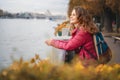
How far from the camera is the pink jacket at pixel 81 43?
Result: 5.70m

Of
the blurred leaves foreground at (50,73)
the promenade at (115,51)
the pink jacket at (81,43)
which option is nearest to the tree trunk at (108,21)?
the promenade at (115,51)

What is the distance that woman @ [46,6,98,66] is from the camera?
571cm

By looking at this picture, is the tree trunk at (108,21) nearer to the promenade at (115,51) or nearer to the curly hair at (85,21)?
the promenade at (115,51)

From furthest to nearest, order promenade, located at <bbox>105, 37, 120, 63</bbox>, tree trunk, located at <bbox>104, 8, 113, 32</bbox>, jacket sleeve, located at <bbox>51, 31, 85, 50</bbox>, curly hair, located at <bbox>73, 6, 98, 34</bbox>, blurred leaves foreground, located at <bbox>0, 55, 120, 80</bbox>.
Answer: tree trunk, located at <bbox>104, 8, 113, 32</bbox>
promenade, located at <bbox>105, 37, 120, 63</bbox>
curly hair, located at <bbox>73, 6, 98, 34</bbox>
jacket sleeve, located at <bbox>51, 31, 85, 50</bbox>
blurred leaves foreground, located at <bbox>0, 55, 120, 80</bbox>

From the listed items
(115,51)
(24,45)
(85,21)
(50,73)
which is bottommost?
(24,45)

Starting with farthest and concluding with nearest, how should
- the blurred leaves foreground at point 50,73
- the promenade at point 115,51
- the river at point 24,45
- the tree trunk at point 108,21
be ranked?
the tree trunk at point 108,21 → the promenade at point 115,51 → the river at point 24,45 → the blurred leaves foreground at point 50,73

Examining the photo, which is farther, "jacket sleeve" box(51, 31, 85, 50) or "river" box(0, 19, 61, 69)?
"jacket sleeve" box(51, 31, 85, 50)

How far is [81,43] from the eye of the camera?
573 centimetres

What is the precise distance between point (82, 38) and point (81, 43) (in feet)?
0.20

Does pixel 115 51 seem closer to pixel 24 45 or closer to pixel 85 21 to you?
pixel 85 21

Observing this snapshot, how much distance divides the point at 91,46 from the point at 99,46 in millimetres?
96

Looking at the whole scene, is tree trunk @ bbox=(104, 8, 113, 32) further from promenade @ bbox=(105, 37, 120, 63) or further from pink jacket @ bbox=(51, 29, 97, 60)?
pink jacket @ bbox=(51, 29, 97, 60)

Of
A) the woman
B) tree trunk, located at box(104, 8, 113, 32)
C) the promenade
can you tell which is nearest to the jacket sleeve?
the woman

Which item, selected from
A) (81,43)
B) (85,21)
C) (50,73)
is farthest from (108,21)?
(50,73)
